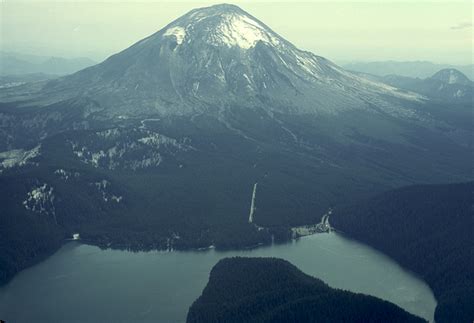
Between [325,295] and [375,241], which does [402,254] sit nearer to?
[375,241]

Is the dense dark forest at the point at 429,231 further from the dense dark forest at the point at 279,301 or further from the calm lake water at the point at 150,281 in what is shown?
the dense dark forest at the point at 279,301

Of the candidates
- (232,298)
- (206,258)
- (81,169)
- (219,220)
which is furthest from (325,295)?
(81,169)

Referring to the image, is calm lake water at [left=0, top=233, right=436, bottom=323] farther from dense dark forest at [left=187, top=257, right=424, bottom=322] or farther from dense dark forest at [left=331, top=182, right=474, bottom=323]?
dense dark forest at [left=187, top=257, right=424, bottom=322]

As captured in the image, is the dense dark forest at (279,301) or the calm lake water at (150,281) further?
the calm lake water at (150,281)

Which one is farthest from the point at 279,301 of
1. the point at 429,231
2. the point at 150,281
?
the point at 429,231

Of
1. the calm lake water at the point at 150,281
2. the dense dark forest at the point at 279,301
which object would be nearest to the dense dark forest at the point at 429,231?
the calm lake water at the point at 150,281

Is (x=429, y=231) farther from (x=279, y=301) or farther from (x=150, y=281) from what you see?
(x=150, y=281)
